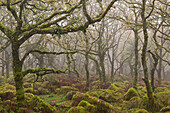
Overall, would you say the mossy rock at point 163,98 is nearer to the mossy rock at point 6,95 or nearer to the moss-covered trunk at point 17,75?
the moss-covered trunk at point 17,75

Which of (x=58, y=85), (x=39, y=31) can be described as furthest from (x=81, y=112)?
(x=58, y=85)

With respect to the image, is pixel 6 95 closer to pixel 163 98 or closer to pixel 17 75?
pixel 17 75

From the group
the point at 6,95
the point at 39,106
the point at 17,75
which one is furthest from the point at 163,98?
the point at 6,95

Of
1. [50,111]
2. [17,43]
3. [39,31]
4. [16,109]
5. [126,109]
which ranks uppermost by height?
[39,31]

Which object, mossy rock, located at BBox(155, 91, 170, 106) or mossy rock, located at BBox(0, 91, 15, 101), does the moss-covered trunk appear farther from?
mossy rock, located at BBox(155, 91, 170, 106)

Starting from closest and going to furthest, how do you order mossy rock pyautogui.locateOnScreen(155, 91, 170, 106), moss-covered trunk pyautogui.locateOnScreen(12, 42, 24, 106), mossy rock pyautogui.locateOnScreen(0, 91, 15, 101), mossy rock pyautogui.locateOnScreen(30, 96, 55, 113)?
moss-covered trunk pyautogui.locateOnScreen(12, 42, 24, 106) < mossy rock pyautogui.locateOnScreen(30, 96, 55, 113) < mossy rock pyautogui.locateOnScreen(155, 91, 170, 106) < mossy rock pyautogui.locateOnScreen(0, 91, 15, 101)

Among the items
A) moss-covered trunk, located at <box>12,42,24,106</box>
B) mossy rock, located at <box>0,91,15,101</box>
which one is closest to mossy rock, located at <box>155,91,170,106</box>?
moss-covered trunk, located at <box>12,42,24,106</box>

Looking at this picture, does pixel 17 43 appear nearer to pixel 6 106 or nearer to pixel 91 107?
pixel 6 106

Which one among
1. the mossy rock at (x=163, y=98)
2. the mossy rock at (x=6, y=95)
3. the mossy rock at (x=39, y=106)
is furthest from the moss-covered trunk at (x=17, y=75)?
the mossy rock at (x=163, y=98)

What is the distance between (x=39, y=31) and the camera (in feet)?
24.3

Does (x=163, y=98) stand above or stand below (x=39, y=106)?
below

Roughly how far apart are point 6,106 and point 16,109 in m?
0.74

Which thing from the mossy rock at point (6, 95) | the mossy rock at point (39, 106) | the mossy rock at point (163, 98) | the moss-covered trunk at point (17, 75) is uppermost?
the moss-covered trunk at point (17, 75)

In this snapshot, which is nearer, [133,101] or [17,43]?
[17,43]
